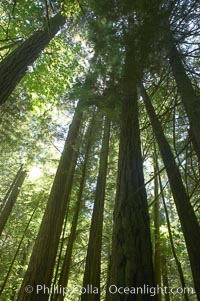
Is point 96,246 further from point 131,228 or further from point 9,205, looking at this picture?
point 9,205

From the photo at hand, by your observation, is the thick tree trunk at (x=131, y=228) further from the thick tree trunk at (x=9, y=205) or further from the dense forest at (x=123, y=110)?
the thick tree trunk at (x=9, y=205)

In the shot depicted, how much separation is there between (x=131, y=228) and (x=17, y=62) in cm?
361

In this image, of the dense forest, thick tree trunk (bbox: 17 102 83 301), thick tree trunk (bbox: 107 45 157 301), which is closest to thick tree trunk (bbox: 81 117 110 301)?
the dense forest

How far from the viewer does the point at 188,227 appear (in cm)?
332

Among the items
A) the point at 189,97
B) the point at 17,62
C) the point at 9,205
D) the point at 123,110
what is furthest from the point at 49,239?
the point at 9,205

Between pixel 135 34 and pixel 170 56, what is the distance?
768mm

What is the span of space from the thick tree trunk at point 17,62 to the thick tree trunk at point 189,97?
7.19ft

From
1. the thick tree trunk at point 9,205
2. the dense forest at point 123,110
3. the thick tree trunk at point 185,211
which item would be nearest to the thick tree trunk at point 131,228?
the dense forest at point 123,110

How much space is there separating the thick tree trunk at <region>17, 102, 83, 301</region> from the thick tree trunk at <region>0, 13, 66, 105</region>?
1391mm

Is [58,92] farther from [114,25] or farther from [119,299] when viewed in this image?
[119,299]

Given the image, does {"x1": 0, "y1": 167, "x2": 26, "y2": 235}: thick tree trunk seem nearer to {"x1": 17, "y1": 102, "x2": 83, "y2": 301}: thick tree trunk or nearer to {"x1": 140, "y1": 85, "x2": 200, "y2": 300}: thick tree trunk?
{"x1": 17, "y1": 102, "x2": 83, "y2": 301}: thick tree trunk

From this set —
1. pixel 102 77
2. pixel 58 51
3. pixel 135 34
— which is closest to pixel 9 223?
pixel 58 51

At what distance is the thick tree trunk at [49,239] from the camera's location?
14.2ft

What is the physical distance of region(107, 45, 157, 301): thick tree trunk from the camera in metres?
2.16
